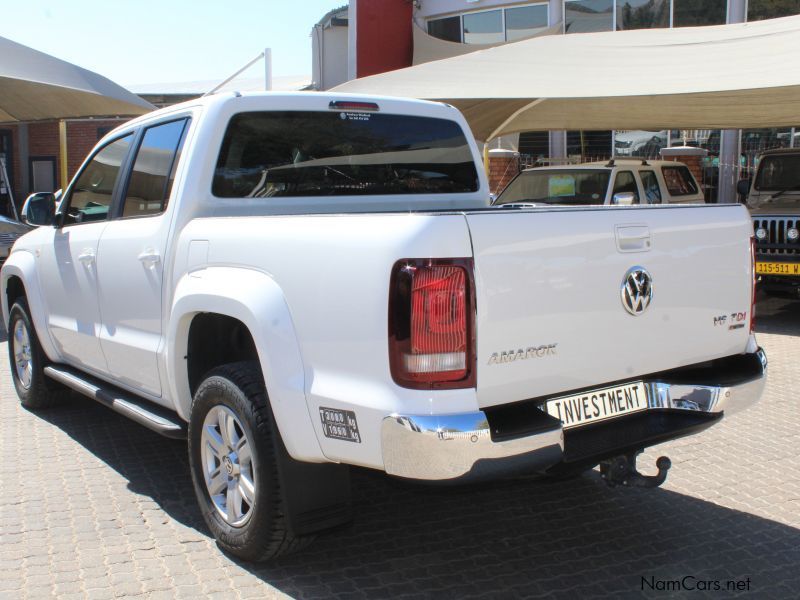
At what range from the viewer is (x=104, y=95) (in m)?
14.7

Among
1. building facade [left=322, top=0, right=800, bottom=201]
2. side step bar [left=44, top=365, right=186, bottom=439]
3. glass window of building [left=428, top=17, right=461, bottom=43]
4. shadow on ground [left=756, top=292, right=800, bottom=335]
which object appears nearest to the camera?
side step bar [left=44, top=365, right=186, bottom=439]

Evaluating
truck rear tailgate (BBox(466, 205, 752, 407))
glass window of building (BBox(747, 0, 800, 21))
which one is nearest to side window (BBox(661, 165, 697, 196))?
glass window of building (BBox(747, 0, 800, 21))

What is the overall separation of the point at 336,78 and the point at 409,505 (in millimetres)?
17551

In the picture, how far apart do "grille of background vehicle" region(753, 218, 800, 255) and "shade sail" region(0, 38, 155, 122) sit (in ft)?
35.4

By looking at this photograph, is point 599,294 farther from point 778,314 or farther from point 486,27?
point 486,27

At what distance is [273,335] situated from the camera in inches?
125

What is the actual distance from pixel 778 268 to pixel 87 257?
8208 mm

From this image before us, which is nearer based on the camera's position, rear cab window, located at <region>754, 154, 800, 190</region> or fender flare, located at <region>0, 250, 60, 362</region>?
fender flare, located at <region>0, 250, 60, 362</region>

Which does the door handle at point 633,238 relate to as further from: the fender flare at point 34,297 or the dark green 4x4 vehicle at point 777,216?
the dark green 4x4 vehicle at point 777,216

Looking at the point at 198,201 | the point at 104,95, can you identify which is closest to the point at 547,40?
the point at 104,95

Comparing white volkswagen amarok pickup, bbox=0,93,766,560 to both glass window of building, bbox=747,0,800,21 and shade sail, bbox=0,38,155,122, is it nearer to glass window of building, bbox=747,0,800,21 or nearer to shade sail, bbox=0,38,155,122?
shade sail, bbox=0,38,155,122

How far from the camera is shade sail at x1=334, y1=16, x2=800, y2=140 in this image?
9680 mm

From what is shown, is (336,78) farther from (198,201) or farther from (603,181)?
(198,201)

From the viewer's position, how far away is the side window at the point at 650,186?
11.6 m
